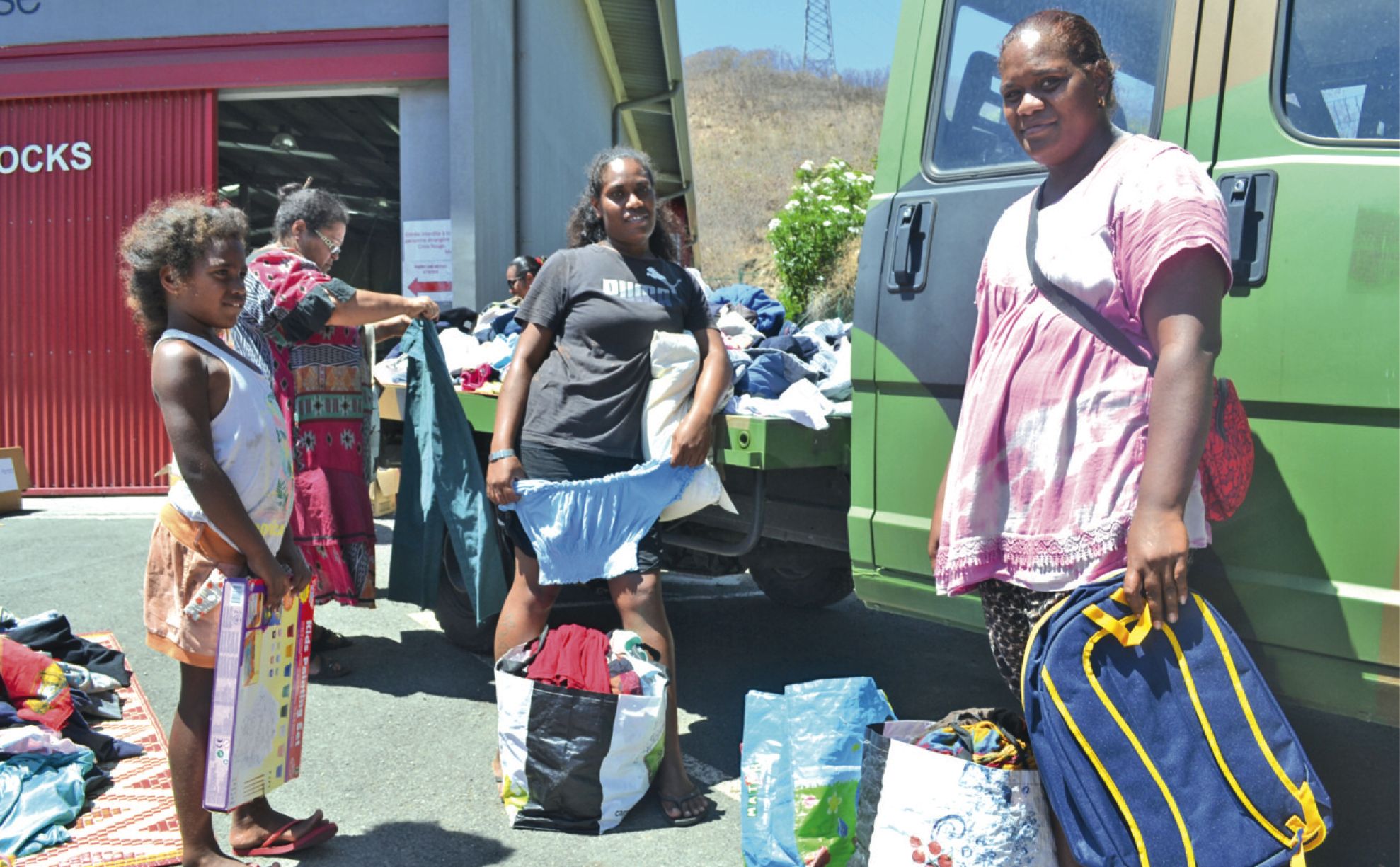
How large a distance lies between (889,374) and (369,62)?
725 centimetres

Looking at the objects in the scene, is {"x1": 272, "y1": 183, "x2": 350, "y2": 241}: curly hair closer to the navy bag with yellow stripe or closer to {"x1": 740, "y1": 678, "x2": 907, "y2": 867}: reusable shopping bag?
{"x1": 740, "y1": 678, "x2": 907, "y2": 867}: reusable shopping bag

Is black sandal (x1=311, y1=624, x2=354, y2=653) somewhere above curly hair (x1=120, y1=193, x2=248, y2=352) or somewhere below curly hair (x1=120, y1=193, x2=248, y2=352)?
below

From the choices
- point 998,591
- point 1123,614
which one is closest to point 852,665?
point 998,591

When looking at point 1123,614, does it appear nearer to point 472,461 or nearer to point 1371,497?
point 1371,497

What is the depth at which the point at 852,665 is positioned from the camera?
4727mm

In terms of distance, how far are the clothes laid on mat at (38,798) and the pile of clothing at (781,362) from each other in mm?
2202

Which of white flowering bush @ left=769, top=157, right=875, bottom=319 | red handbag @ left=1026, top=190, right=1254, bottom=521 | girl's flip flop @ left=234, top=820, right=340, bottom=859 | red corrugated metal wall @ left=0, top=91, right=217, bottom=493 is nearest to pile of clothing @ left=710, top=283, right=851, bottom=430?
red handbag @ left=1026, top=190, right=1254, bottom=521

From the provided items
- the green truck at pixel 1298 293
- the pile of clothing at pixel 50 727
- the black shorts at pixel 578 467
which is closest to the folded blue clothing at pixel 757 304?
the black shorts at pixel 578 467

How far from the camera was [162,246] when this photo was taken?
2582mm

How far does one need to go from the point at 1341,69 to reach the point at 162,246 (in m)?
2.65

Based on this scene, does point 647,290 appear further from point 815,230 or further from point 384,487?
point 815,230

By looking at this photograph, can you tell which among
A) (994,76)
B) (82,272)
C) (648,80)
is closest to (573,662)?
(994,76)

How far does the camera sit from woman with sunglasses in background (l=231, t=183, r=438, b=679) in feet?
13.3

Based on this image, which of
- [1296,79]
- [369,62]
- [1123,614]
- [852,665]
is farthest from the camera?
[369,62]
